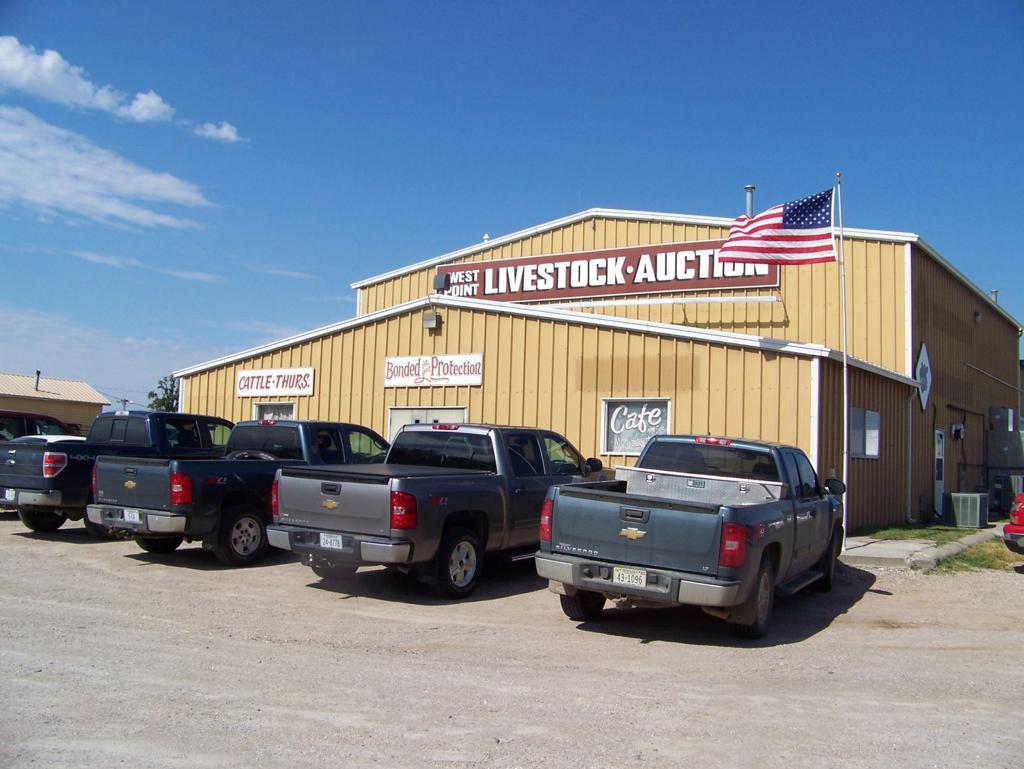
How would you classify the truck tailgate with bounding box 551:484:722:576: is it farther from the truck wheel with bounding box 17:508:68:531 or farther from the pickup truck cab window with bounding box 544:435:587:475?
the truck wheel with bounding box 17:508:68:531

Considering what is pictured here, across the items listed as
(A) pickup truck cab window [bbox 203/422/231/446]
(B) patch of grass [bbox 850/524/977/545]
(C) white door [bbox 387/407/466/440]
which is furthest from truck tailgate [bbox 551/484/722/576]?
(C) white door [bbox 387/407/466/440]

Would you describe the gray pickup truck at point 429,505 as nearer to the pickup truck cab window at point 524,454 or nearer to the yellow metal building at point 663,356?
the pickup truck cab window at point 524,454

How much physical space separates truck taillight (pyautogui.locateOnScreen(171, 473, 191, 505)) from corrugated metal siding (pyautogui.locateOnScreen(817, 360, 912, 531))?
9082 millimetres

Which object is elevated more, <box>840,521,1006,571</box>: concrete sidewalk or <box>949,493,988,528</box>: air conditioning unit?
<box>949,493,988,528</box>: air conditioning unit

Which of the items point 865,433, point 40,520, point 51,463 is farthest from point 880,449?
point 40,520

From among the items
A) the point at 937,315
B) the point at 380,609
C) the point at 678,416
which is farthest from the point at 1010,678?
the point at 937,315

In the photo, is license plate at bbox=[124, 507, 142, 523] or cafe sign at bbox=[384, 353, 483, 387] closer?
license plate at bbox=[124, 507, 142, 523]

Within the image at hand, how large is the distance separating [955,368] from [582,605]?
17.4 m

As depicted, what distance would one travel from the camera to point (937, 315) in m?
20.6

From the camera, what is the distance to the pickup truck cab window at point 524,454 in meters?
10.9

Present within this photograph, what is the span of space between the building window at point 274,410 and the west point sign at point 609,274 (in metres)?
6.49

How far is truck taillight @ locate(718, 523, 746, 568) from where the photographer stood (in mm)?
7457

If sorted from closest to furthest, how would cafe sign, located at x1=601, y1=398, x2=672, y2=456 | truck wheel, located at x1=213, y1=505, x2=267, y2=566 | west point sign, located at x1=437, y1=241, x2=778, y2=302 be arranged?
truck wheel, located at x1=213, y1=505, x2=267, y2=566
cafe sign, located at x1=601, y1=398, x2=672, y2=456
west point sign, located at x1=437, y1=241, x2=778, y2=302

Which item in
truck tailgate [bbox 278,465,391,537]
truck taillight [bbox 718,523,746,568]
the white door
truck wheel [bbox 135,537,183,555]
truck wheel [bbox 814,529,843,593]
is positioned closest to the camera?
truck taillight [bbox 718,523,746,568]
